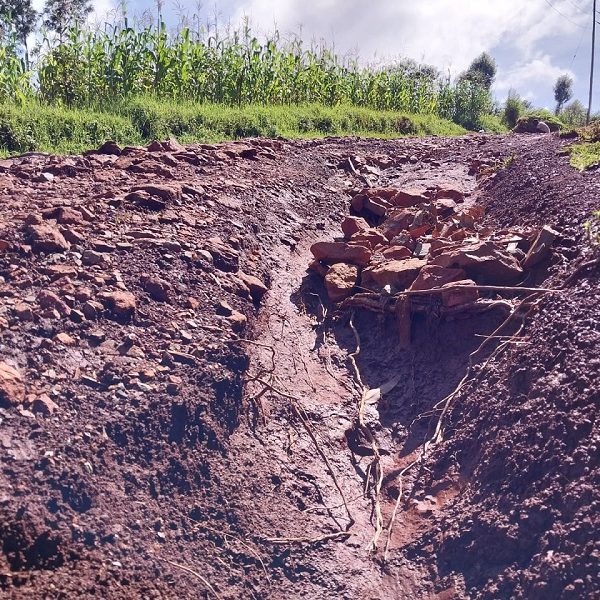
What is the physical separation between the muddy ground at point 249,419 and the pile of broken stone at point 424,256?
140 millimetres

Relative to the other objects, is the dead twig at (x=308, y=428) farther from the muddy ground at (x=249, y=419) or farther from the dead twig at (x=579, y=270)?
the dead twig at (x=579, y=270)

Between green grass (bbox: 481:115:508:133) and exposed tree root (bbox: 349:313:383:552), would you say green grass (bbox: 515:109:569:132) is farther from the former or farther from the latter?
exposed tree root (bbox: 349:313:383:552)

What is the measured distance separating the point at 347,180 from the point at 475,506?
4.46 m

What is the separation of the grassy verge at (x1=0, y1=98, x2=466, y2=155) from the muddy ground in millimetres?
2178

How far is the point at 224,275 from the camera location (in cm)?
469

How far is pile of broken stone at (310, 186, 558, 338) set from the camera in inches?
176

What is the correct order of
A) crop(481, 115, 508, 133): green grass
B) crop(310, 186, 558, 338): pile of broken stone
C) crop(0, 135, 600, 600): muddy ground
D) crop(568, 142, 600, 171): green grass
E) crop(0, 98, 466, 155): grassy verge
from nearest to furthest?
1. crop(0, 135, 600, 600): muddy ground
2. crop(310, 186, 558, 338): pile of broken stone
3. crop(568, 142, 600, 171): green grass
4. crop(0, 98, 466, 155): grassy verge
5. crop(481, 115, 508, 133): green grass

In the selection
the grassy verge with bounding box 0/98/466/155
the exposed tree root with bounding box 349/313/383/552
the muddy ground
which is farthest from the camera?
the grassy verge with bounding box 0/98/466/155

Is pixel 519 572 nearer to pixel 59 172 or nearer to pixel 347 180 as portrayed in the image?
pixel 59 172

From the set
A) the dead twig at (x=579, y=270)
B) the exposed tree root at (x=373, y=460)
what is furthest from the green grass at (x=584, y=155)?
the exposed tree root at (x=373, y=460)

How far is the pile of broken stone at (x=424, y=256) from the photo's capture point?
14.7ft

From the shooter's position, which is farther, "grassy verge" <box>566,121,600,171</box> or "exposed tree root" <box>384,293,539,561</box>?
"grassy verge" <box>566,121,600,171</box>

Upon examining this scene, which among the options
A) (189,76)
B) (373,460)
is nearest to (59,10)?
(189,76)

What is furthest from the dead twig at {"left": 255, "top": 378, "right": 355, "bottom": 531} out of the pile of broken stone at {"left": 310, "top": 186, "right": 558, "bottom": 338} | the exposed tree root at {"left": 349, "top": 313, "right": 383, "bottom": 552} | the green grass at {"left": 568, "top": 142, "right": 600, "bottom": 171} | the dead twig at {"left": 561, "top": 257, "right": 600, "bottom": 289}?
the green grass at {"left": 568, "top": 142, "right": 600, "bottom": 171}
